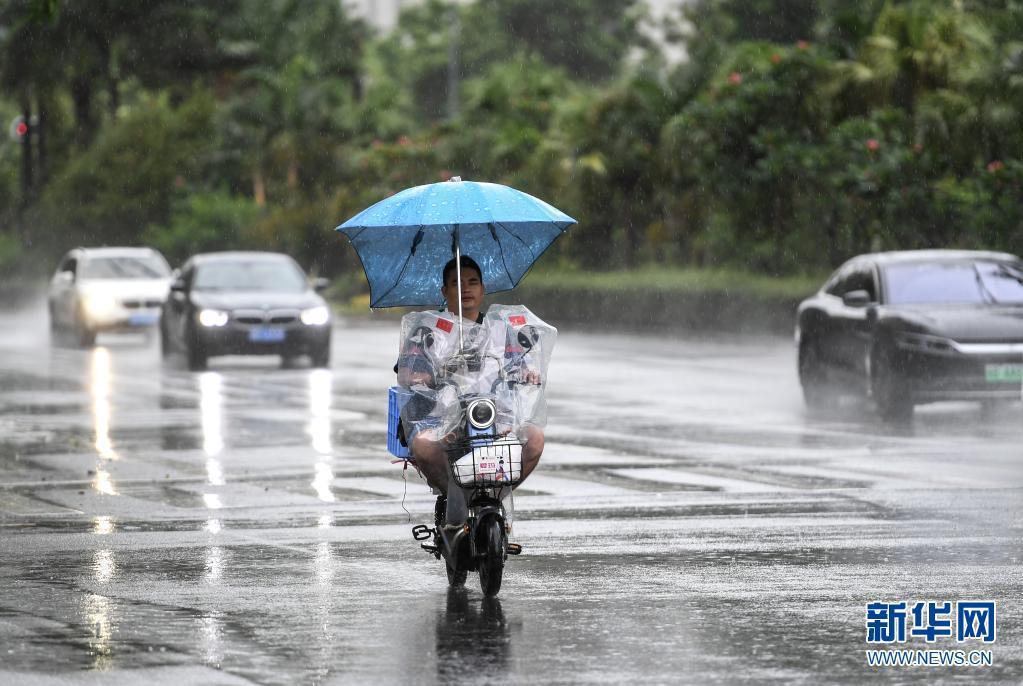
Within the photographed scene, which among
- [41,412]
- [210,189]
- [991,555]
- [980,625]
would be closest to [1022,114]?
[41,412]

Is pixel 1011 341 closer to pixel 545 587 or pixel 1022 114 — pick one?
pixel 545 587

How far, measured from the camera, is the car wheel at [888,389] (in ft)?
62.1

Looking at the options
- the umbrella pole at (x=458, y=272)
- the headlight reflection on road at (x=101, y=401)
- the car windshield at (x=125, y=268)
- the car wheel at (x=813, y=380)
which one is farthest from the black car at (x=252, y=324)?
the umbrella pole at (x=458, y=272)

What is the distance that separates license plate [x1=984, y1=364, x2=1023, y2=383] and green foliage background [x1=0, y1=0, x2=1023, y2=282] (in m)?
9.05

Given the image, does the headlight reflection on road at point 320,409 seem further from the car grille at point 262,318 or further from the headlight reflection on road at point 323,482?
the headlight reflection on road at point 323,482

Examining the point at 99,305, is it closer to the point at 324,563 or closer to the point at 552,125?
the point at 552,125

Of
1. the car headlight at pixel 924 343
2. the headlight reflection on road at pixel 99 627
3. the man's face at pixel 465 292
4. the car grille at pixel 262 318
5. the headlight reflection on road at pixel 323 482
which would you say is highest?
the man's face at pixel 465 292

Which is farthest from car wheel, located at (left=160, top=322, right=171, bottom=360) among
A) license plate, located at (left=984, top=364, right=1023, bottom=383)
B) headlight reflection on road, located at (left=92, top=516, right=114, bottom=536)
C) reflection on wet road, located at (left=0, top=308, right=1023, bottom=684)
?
headlight reflection on road, located at (left=92, top=516, right=114, bottom=536)

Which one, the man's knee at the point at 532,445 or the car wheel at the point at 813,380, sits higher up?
the man's knee at the point at 532,445

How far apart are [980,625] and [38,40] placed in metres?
57.9

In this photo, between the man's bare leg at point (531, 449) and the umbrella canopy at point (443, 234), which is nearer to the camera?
the man's bare leg at point (531, 449)

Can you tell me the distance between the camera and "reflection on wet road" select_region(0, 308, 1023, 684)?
7613 mm

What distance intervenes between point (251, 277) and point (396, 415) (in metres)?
19.9

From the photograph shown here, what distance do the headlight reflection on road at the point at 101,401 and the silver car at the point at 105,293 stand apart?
3.77 ft
